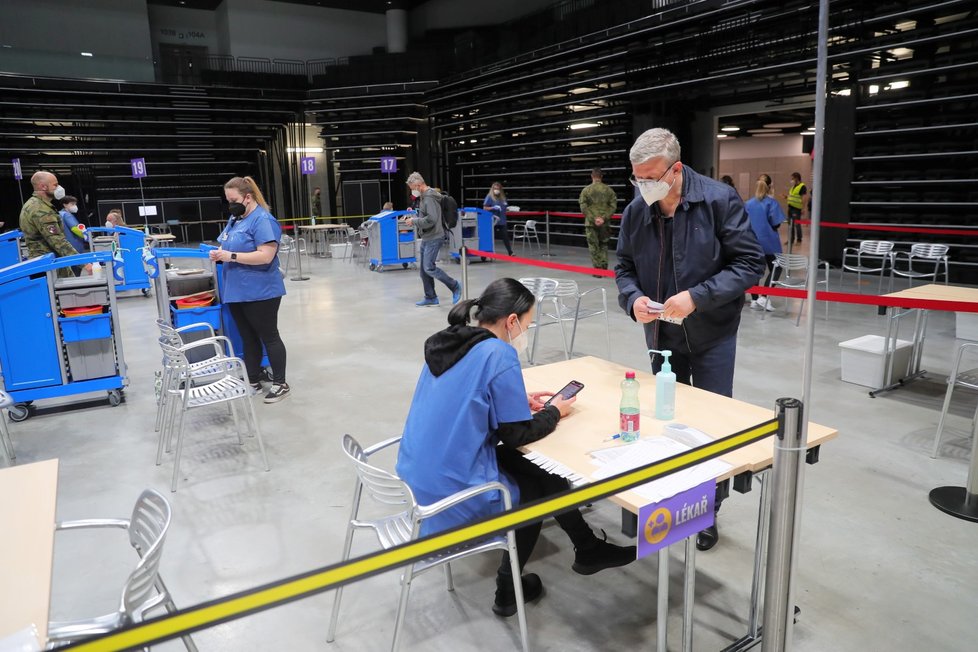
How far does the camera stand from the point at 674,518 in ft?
5.04

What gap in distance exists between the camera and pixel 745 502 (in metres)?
3.15

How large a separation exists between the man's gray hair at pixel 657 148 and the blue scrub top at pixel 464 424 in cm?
95

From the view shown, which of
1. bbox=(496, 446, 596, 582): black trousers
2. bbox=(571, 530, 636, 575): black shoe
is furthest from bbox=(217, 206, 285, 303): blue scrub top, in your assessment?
bbox=(571, 530, 636, 575): black shoe

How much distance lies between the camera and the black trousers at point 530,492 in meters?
2.28

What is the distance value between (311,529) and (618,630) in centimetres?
143

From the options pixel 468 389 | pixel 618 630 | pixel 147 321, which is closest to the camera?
pixel 468 389

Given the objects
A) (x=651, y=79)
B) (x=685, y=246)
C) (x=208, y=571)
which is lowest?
(x=208, y=571)

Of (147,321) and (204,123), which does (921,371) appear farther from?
(204,123)

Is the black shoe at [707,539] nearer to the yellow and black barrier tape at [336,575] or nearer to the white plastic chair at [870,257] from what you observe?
the yellow and black barrier tape at [336,575]

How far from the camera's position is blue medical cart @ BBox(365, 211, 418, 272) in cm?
1098

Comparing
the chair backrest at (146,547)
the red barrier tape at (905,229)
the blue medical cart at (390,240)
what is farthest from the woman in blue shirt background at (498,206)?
the chair backrest at (146,547)

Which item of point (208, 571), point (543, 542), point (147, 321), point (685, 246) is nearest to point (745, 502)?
point (543, 542)

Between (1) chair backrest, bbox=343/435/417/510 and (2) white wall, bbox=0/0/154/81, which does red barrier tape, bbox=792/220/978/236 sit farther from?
(2) white wall, bbox=0/0/154/81

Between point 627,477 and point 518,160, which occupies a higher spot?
point 518,160
